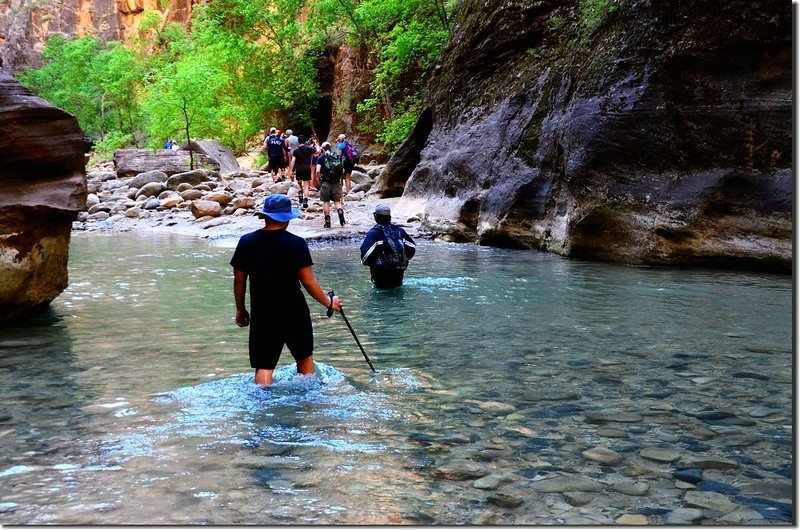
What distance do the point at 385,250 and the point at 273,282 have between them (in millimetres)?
5428

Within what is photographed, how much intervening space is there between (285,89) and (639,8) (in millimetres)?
29806

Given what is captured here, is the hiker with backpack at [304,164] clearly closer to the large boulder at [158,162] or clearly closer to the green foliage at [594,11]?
the green foliage at [594,11]

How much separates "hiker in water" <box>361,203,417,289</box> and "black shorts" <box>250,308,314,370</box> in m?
5.09

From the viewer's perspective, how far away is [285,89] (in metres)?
41.6

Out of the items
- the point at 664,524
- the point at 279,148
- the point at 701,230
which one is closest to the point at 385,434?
the point at 664,524

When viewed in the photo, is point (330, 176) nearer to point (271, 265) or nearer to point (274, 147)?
point (274, 147)

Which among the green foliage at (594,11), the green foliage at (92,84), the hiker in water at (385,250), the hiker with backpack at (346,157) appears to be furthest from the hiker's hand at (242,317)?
the green foliage at (92,84)

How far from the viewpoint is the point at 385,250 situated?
11.3m

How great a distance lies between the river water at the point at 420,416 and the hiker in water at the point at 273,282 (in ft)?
1.16

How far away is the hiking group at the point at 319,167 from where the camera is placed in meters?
19.5

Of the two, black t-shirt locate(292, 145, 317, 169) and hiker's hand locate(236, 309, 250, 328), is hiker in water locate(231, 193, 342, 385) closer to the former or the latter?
hiker's hand locate(236, 309, 250, 328)

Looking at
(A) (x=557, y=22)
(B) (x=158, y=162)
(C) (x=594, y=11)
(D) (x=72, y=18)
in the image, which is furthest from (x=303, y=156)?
(D) (x=72, y=18)

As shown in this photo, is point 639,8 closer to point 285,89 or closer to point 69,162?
point 69,162

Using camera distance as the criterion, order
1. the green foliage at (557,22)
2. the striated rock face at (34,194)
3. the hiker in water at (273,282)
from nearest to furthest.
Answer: the hiker in water at (273,282) < the striated rock face at (34,194) < the green foliage at (557,22)
